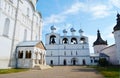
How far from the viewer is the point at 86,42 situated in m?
57.0

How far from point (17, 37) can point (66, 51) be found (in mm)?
32211

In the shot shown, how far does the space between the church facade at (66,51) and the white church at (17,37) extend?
23239mm

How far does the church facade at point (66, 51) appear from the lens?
186 feet

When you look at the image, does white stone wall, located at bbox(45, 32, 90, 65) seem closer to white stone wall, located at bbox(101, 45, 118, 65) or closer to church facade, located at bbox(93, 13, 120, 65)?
white stone wall, located at bbox(101, 45, 118, 65)

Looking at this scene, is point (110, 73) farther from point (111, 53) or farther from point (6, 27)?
point (111, 53)

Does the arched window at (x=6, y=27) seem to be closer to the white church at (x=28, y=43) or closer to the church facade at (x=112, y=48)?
the white church at (x=28, y=43)

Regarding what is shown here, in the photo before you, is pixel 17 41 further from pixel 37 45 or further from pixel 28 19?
pixel 28 19

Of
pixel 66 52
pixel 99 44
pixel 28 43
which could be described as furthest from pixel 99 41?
pixel 28 43

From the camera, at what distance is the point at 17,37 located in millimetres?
27453

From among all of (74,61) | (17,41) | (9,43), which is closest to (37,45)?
(17,41)

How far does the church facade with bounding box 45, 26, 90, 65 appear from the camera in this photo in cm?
5656

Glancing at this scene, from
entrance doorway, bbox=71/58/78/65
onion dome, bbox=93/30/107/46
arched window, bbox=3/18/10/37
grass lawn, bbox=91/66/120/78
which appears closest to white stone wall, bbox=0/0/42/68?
arched window, bbox=3/18/10/37

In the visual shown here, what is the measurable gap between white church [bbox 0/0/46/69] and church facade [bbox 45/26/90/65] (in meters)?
23.2

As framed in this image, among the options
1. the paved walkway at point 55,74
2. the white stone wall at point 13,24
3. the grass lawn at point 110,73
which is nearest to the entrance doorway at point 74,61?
the white stone wall at point 13,24
